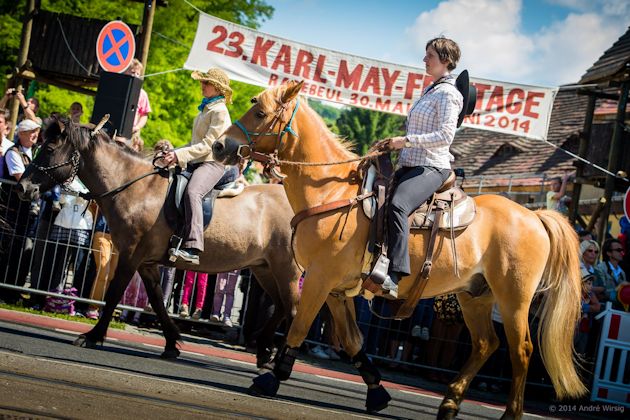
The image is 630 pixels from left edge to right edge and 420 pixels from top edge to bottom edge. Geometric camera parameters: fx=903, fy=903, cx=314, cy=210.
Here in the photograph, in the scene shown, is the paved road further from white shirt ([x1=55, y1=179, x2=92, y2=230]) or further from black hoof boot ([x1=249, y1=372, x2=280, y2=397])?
white shirt ([x1=55, y1=179, x2=92, y2=230])

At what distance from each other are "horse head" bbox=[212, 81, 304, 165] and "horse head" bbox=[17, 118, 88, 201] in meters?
3.02

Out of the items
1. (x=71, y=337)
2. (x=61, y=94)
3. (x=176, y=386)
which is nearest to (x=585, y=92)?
(x=61, y=94)

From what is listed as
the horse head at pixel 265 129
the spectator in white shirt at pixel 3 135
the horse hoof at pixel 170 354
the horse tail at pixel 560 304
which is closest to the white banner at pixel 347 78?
the spectator in white shirt at pixel 3 135

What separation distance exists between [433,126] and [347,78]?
9027 millimetres

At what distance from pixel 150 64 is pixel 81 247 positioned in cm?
1800

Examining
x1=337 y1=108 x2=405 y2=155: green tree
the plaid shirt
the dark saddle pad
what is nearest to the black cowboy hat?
the plaid shirt

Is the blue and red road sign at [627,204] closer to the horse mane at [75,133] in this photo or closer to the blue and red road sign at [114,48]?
the blue and red road sign at [114,48]

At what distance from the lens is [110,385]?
23.5ft

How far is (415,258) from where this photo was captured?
28.5 ft

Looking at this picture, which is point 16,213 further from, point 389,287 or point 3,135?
point 389,287

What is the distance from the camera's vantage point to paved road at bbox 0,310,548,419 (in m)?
6.16

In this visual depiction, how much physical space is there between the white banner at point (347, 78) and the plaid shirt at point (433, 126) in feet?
28.2

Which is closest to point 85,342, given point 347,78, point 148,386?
point 148,386

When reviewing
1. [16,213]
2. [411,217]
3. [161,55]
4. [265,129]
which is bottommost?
[16,213]
